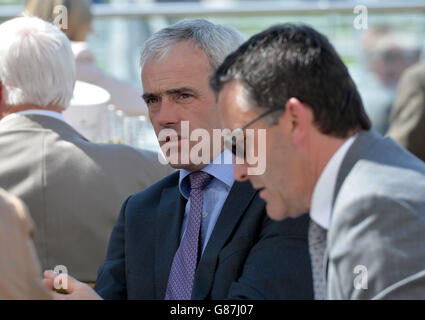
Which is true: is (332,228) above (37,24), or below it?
below

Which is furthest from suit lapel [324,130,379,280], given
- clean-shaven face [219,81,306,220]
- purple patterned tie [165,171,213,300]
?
purple patterned tie [165,171,213,300]

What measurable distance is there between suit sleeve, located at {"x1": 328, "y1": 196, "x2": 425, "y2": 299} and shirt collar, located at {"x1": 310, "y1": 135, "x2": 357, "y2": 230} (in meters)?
0.15

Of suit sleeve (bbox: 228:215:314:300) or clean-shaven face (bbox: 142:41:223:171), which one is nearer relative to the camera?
suit sleeve (bbox: 228:215:314:300)

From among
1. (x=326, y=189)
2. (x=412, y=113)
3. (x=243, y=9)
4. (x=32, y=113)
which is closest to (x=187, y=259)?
(x=326, y=189)

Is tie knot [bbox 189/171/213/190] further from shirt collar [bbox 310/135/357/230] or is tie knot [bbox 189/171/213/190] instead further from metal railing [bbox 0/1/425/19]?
metal railing [bbox 0/1/425/19]

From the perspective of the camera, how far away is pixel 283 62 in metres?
2.06

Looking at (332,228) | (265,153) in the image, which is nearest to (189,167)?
(265,153)

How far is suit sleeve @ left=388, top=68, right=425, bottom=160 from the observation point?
555cm

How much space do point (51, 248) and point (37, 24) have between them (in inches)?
36.5

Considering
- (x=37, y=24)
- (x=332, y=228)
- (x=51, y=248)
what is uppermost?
(x=37, y=24)

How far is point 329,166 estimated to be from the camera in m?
2.07

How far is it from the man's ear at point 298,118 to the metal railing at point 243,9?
153 inches

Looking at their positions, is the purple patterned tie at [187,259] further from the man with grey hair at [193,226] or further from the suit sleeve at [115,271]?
the suit sleeve at [115,271]
